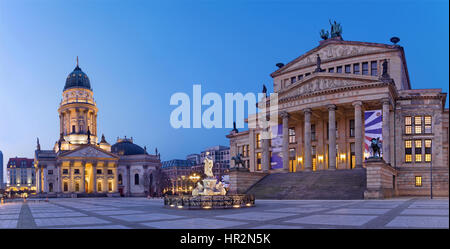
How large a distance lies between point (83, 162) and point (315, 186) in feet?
290

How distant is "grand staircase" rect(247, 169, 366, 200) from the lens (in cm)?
4447

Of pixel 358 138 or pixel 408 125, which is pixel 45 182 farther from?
pixel 408 125

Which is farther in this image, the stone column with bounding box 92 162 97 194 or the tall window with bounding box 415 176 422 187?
the stone column with bounding box 92 162 97 194

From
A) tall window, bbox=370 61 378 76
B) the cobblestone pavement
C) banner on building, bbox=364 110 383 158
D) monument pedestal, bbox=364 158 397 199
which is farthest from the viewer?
tall window, bbox=370 61 378 76

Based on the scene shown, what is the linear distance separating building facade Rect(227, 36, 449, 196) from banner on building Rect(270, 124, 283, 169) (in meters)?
0.15

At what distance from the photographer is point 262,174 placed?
199 feet

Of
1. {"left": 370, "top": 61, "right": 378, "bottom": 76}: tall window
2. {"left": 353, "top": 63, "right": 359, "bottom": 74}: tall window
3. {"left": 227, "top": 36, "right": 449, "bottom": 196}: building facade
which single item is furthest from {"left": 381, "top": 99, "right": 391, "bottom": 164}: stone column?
{"left": 353, "top": 63, "right": 359, "bottom": 74}: tall window

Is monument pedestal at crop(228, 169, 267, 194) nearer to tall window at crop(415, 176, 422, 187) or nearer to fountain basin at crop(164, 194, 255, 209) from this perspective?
fountain basin at crop(164, 194, 255, 209)

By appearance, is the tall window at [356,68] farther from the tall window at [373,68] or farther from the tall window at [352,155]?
the tall window at [352,155]

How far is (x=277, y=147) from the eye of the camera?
63844mm

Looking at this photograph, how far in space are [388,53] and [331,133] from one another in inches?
724

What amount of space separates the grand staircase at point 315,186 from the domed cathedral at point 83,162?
7215 centimetres
